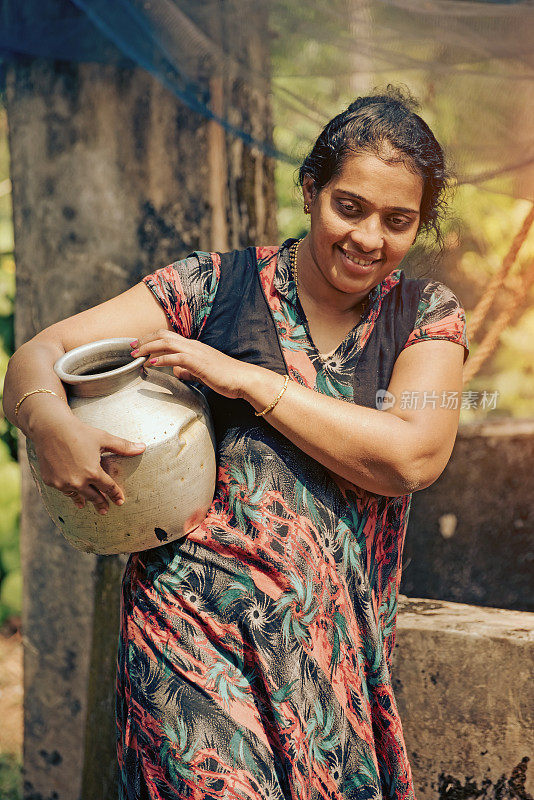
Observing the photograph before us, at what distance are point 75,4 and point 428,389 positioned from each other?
193cm

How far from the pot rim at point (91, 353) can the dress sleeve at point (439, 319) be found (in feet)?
2.11

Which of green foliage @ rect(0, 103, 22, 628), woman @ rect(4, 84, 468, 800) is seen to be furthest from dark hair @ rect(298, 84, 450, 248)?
green foliage @ rect(0, 103, 22, 628)

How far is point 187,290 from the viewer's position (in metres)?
1.96

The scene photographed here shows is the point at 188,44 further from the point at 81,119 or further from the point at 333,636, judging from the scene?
the point at 333,636

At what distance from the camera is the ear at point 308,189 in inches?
77.3

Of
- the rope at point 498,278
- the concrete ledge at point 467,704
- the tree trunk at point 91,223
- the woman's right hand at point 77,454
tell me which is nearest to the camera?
the woman's right hand at point 77,454

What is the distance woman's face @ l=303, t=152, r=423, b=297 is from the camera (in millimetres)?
1784

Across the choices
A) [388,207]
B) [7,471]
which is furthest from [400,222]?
[7,471]

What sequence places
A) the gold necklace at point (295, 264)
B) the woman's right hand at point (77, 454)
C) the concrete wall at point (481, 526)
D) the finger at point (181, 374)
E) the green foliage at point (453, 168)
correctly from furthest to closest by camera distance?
1. the concrete wall at point (481, 526)
2. the green foliage at point (453, 168)
3. the gold necklace at point (295, 264)
4. the finger at point (181, 374)
5. the woman's right hand at point (77, 454)

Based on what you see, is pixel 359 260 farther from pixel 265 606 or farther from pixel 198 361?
pixel 265 606

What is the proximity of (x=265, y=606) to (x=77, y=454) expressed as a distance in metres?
0.54

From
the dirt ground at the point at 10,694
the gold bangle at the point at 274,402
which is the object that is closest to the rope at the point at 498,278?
the gold bangle at the point at 274,402

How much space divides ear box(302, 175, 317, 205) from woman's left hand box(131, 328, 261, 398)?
498mm

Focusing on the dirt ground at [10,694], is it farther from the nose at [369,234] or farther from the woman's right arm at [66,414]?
the nose at [369,234]
